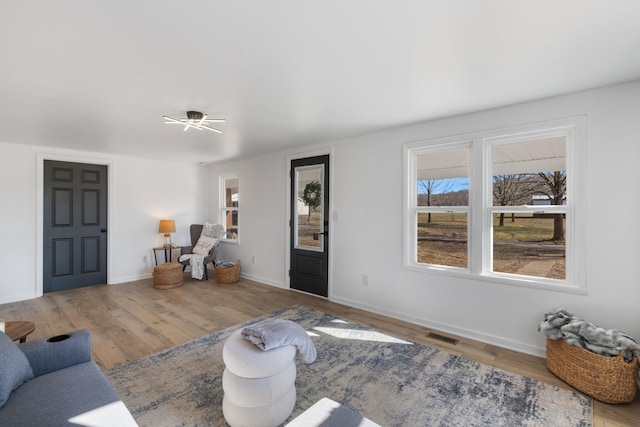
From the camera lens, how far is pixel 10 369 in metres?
1.37

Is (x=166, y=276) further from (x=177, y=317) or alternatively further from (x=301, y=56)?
(x=301, y=56)

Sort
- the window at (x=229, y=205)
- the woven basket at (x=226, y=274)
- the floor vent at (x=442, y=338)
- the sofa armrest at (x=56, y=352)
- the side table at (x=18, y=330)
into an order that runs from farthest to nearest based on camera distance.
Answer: the window at (x=229, y=205), the woven basket at (x=226, y=274), the floor vent at (x=442, y=338), the side table at (x=18, y=330), the sofa armrest at (x=56, y=352)

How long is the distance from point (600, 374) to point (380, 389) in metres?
1.52

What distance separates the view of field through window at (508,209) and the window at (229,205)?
12.7 feet

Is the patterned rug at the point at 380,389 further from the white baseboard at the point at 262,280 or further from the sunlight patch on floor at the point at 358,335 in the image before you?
the white baseboard at the point at 262,280

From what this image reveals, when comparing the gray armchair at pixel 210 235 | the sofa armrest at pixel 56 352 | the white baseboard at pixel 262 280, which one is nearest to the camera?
the sofa armrest at pixel 56 352

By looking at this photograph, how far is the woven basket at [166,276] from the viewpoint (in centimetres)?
482

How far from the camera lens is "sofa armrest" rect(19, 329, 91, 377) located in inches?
63.4

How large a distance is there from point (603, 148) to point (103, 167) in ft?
21.9

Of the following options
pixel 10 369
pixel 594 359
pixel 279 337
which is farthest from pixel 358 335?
pixel 10 369

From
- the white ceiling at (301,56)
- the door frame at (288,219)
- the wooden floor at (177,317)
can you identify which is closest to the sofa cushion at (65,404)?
the wooden floor at (177,317)

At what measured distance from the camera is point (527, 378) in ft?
7.55

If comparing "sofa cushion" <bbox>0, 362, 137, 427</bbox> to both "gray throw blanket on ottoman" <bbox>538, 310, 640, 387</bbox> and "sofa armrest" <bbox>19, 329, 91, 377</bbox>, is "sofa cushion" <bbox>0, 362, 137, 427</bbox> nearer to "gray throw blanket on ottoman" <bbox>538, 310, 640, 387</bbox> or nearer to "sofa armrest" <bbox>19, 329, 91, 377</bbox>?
"sofa armrest" <bbox>19, 329, 91, 377</bbox>

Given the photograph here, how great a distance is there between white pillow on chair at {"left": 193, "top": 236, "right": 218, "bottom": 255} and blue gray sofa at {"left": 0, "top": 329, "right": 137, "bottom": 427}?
12.7 feet
